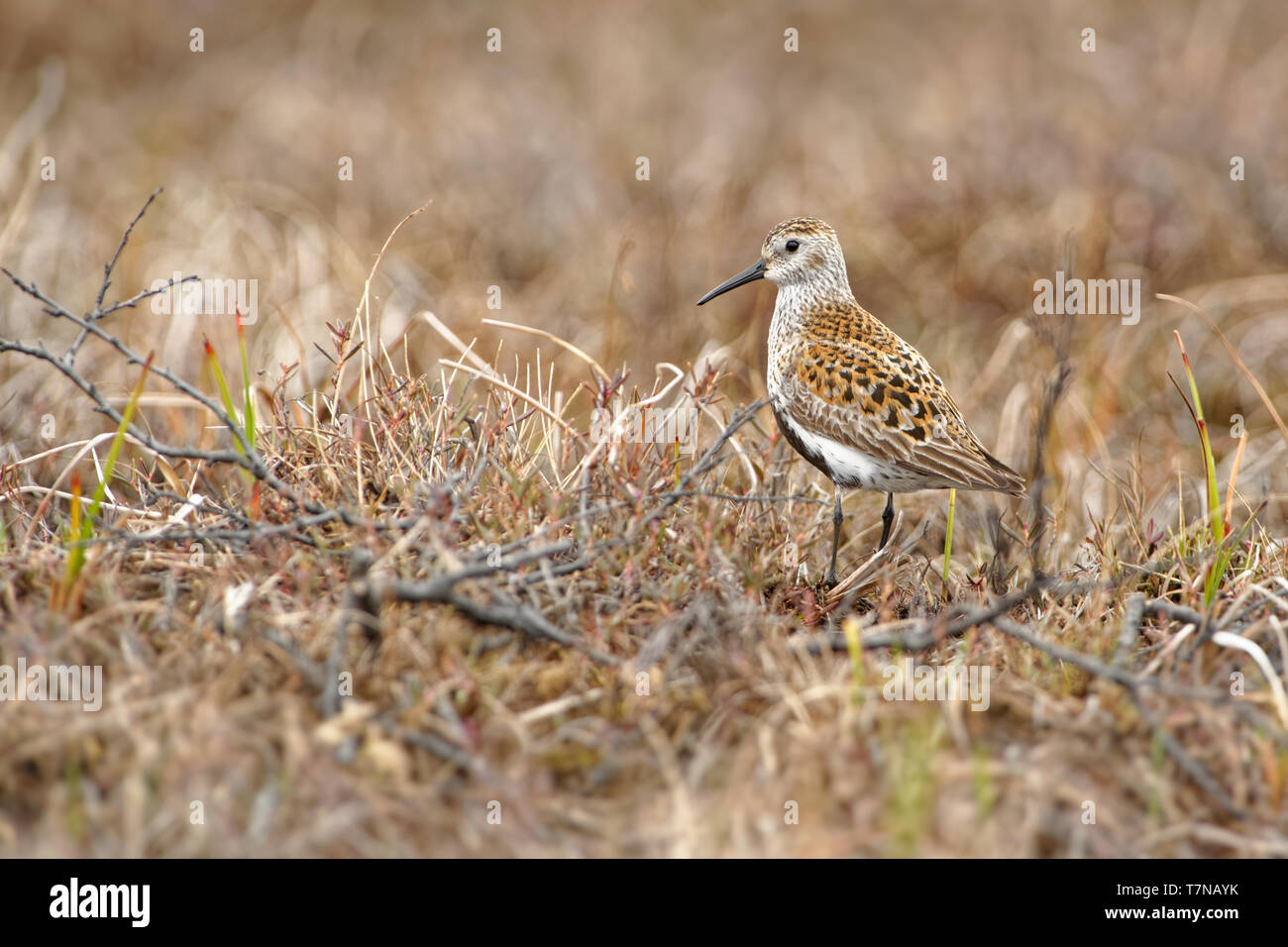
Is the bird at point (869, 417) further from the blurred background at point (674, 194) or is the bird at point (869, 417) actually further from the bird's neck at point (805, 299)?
the blurred background at point (674, 194)

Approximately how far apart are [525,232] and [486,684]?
5.55m

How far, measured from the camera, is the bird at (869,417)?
4.29 metres

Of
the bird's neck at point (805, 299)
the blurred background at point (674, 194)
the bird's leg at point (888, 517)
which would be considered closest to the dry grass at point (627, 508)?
the blurred background at point (674, 194)

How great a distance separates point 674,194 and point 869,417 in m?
4.43

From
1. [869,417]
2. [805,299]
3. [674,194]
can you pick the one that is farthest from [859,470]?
[674,194]

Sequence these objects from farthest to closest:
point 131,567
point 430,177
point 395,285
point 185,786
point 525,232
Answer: point 430,177 < point 525,232 < point 395,285 < point 131,567 < point 185,786

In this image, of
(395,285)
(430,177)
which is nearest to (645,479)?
(395,285)

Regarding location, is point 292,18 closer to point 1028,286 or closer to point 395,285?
A: point 395,285

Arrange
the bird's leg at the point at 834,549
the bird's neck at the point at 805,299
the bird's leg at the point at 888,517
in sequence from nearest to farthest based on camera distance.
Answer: the bird's leg at the point at 834,549 → the bird's leg at the point at 888,517 → the bird's neck at the point at 805,299

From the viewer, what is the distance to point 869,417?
A: 433 centimetres

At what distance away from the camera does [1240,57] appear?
10531 mm

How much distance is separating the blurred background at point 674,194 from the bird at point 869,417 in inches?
20.2

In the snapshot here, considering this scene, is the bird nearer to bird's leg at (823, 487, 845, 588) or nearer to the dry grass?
bird's leg at (823, 487, 845, 588)

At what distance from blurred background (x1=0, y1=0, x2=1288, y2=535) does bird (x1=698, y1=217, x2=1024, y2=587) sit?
0.51m
